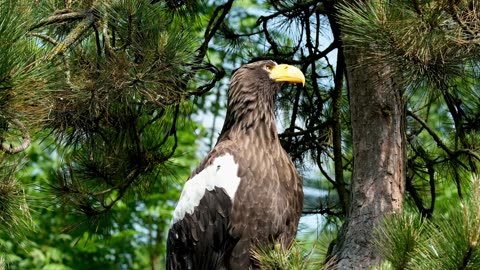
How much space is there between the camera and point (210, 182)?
436 cm

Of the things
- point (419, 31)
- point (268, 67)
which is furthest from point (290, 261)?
point (268, 67)

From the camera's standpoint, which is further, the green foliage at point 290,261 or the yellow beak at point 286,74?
the yellow beak at point 286,74

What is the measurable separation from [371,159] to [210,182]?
0.74m

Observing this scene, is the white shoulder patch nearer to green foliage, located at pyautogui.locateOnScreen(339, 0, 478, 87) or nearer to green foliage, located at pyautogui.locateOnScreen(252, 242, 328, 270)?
green foliage, located at pyautogui.locateOnScreen(339, 0, 478, 87)

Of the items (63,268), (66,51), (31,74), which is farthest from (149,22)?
(63,268)

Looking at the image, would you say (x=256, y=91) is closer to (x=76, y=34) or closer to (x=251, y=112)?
(x=251, y=112)

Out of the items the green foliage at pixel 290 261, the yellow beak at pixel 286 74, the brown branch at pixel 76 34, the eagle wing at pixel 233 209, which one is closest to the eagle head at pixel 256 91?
the yellow beak at pixel 286 74

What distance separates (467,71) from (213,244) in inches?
56.0

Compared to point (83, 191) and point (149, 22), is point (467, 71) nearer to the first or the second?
point (149, 22)

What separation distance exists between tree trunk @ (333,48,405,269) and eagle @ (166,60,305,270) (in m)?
0.29

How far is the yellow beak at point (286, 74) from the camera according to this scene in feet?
15.3

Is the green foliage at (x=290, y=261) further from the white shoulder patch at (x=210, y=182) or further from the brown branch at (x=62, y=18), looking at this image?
the brown branch at (x=62, y=18)

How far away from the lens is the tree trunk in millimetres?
4137

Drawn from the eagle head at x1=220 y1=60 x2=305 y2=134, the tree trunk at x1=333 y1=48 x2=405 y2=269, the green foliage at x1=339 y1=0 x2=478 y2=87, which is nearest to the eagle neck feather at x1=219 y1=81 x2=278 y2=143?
the eagle head at x1=220 y1=60 x2=305 y2=134
